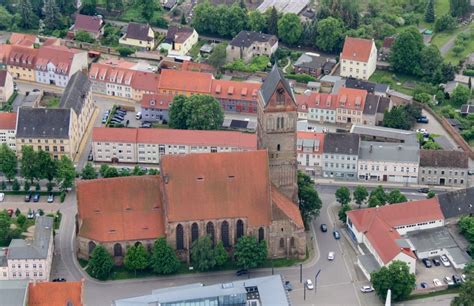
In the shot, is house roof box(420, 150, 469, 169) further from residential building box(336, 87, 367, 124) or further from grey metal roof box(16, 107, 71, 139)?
grey metal roof box(16, 107, 71, 139)

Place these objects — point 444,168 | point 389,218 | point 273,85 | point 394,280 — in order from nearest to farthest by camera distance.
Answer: point 394,280
point 273,85
point 389,218
point 444,168

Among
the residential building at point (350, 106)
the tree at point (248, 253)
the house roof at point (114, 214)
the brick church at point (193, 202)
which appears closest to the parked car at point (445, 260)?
the brick church at point (193, 202)

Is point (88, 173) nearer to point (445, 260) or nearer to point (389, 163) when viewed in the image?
point (389, 163)

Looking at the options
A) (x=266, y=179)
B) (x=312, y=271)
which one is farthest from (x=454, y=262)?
(x=266, y=179)

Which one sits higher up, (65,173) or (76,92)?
(76,92)

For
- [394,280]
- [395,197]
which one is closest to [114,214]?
[394,280]

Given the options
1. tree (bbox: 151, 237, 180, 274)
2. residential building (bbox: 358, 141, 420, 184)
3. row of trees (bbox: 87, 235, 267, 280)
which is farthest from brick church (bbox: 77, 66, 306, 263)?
residential building (bbox: 358, 141, 420, 184)
